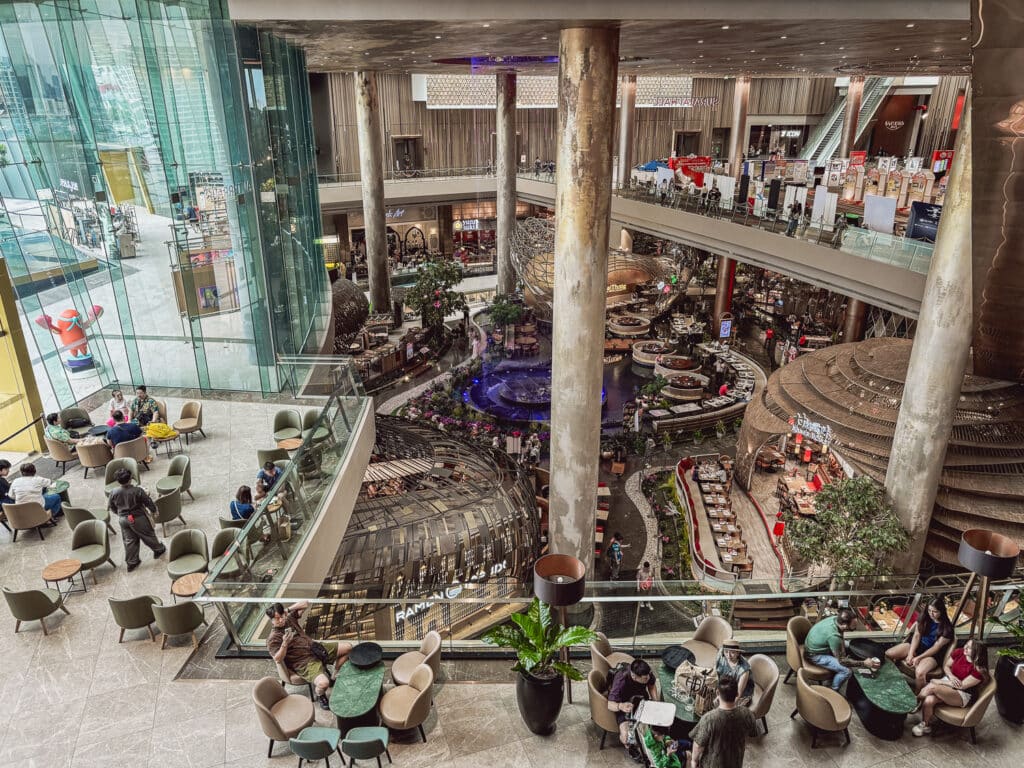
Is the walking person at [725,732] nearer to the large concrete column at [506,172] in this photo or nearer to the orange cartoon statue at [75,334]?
the orange cartoon statue at [75,334]

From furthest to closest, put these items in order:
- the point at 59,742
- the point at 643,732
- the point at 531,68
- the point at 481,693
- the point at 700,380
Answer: the point at 531,68, the point at 700,380, the point at 481,693, the point at 59,742, the point at 643,732

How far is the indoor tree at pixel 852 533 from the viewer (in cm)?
991

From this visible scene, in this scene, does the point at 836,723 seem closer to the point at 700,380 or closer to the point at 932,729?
the point at 932,729

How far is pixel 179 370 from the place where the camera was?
12.5m

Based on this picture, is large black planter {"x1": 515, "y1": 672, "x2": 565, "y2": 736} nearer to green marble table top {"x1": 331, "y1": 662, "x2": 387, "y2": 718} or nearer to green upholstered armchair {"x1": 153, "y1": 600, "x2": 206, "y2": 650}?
green marble table top {"x1": 331, "y1": 662, "x2": 387, "y2": 718}

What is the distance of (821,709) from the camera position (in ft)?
17.6

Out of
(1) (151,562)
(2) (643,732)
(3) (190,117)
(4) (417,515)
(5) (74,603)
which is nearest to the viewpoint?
(2) (643,732)

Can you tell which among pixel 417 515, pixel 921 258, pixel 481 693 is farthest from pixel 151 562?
pixel 921 258

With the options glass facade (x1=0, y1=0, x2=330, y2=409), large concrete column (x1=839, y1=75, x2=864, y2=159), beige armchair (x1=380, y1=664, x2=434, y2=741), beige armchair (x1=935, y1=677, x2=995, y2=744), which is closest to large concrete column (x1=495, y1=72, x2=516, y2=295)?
glass facade (x1=0, y1=0, x2=330, y2=409)

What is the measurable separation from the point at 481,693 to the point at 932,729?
3.54m

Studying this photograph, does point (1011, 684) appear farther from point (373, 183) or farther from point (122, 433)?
point (373, 183)

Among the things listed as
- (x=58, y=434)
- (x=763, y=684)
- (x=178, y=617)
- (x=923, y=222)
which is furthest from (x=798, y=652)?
(x=923, y=222)

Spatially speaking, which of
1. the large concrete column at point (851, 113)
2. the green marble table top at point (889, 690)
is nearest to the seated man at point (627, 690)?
the green marble table top at point (889, 690)

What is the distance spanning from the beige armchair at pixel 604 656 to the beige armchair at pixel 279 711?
7.21 ft
